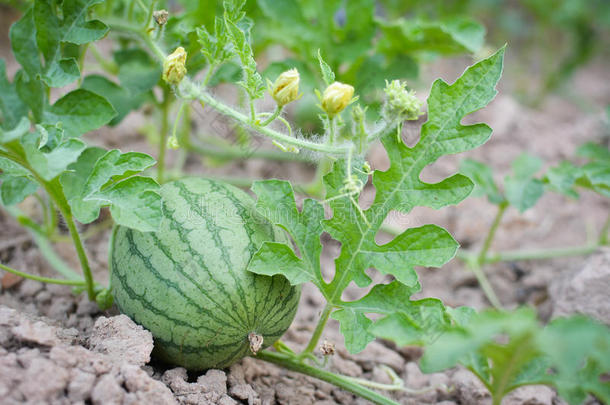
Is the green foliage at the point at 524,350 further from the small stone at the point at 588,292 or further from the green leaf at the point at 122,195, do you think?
the green leaf at the point at 122,195

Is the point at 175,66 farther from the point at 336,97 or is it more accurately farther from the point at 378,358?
the point at 378,358

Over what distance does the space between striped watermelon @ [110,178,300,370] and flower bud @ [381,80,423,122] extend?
0.60 m

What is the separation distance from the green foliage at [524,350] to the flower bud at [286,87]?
2.79ft

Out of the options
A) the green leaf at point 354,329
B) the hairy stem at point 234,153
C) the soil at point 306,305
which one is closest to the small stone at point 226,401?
the soil at point 306,305

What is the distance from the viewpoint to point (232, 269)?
1.84 meters

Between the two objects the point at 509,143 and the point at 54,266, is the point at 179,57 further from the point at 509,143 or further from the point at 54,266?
the point at 509,143

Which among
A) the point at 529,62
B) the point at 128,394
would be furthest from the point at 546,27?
the point at 128,394

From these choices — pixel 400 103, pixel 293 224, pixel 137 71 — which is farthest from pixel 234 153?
pixel 400 103

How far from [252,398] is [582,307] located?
1.37m

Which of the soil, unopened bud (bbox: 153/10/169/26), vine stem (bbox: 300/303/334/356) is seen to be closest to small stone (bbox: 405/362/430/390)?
the soil

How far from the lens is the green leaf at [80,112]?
2109mm

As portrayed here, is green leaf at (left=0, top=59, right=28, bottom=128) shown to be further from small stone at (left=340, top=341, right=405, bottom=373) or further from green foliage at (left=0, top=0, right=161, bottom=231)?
small stone at (left=340, top=341, right=405, bottom=373)

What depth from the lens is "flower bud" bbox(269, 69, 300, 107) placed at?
178 cm

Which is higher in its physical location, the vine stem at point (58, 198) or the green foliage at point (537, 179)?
the green foliage at point (537, 179)
